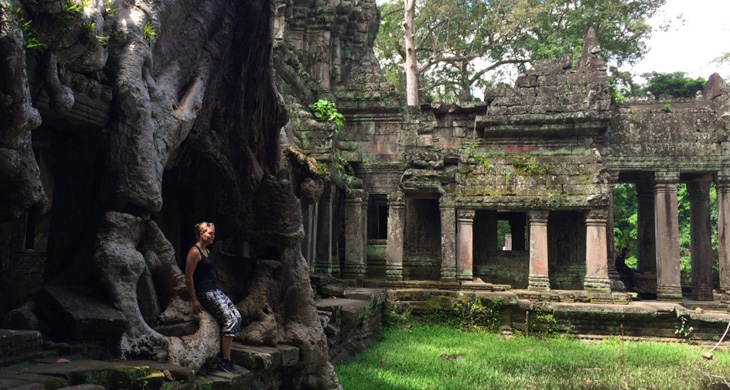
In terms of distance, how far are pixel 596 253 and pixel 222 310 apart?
10319 millimetres

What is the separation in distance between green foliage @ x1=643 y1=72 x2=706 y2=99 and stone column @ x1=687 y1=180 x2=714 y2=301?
8042mm

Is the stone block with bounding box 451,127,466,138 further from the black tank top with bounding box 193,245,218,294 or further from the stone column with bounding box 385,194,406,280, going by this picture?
the black tank top with bounding box 193,245,218,294

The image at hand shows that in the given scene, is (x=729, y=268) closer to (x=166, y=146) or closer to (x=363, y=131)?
(x=363, y=131)

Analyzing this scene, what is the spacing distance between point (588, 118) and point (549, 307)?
4.74 metres

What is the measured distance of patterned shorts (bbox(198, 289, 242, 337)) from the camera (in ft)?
16.4

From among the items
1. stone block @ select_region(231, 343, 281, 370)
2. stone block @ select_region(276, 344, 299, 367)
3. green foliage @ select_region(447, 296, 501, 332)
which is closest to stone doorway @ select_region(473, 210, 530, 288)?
green foliage @ select_region(447, 296, 501, 332)

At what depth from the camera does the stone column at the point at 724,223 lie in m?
15.5

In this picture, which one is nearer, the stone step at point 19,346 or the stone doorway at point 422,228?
the stone step at point 19,346

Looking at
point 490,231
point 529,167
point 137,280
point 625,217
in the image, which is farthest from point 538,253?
point 625,217

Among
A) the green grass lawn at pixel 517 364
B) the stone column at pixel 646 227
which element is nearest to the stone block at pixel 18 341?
the green grass lawn at pixel 517 364

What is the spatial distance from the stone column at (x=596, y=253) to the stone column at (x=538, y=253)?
83cm

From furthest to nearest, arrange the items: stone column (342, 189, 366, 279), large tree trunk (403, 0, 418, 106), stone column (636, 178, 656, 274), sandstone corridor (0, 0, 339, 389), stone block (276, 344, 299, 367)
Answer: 1. large tree trunk (403, 0, 418, 106)
2. stone column (636, 178, 656, 274)
3. stone column (342, 189, 366, 279)
4. stone block (276, 344, 299, 367)
5. sandstone corridor (0, 0, 339, 389)

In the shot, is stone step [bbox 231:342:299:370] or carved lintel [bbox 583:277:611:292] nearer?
stone step [bbox 231:342:299:370]

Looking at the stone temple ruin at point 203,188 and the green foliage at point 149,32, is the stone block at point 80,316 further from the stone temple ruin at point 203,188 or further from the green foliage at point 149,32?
the green foliage at point 149,32
